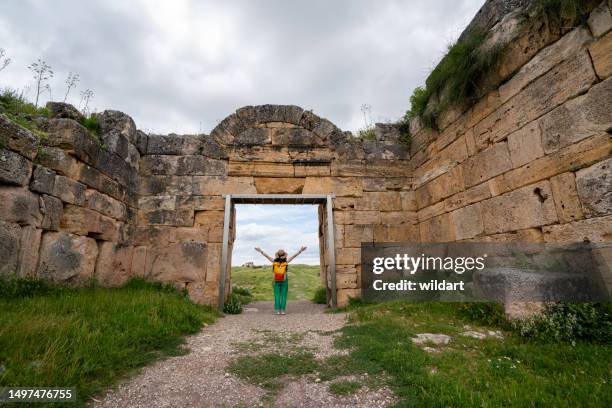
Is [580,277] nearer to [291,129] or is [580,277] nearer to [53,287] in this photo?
[291,129]

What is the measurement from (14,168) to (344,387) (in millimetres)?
4614

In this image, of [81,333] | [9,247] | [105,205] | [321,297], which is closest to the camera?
[81,333]

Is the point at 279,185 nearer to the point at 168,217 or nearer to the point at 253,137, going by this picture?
the point at 253,137

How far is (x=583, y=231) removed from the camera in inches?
137

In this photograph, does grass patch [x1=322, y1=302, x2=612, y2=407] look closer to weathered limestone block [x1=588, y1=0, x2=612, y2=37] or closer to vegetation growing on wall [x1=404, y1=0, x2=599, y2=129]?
weathered limestone block [x1=588, y1=0, x2=612, y2=37]

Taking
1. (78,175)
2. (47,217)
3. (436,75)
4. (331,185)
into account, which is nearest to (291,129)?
(331,185)

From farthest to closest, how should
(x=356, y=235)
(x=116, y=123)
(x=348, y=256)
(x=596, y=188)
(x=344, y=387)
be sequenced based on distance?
1. (x=356, y=235)
2. (x=348, y=256)
3. (x=116, y=123)
4. (x=596, y=188)
5. (x=344, y=387)

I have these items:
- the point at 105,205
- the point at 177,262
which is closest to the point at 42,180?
the point at 105,205

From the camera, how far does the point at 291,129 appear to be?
23.9ft

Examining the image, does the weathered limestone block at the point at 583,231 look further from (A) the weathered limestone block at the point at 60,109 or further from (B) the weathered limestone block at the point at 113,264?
(A) the weathered limestone block at the point at 60,109

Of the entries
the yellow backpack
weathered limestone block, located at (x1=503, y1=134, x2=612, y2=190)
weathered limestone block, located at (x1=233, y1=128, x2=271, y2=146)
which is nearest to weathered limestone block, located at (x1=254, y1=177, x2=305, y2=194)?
weathered limestone block, located at (x1=233, y1=128, x2=271, y2=146)

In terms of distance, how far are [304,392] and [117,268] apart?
16.0 ft

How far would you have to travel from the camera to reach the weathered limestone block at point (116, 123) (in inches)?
239

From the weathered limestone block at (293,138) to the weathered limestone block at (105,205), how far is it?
136 inches
